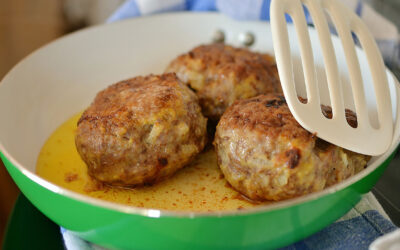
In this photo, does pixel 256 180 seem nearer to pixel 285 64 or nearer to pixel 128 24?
pixel 285 64

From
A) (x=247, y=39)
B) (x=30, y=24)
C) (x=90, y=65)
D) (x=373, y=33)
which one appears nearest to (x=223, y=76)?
(x=247, y=39)

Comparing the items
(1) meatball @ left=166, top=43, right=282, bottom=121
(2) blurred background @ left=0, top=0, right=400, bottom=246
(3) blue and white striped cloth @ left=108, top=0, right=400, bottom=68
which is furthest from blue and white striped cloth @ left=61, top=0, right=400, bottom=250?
(2) blurred background @ left=0, top=0, right=400, bottom=246

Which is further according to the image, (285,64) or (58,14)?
(58,14)

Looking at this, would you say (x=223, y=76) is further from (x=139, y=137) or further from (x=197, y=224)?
(x=197, y=224)

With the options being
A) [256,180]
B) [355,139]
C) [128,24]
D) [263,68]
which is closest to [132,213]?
[256,180]

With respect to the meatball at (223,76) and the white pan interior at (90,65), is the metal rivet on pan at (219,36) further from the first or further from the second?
the meatball at (223,76)

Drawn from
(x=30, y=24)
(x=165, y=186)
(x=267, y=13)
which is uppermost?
(x=267, y=13)

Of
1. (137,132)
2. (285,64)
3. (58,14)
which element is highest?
(285,64)
